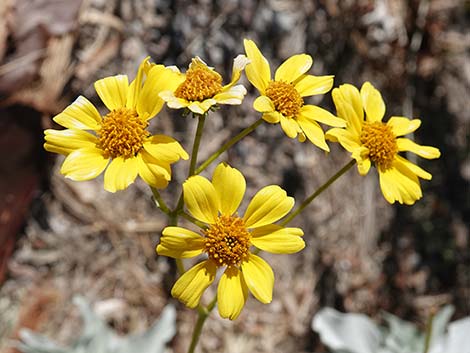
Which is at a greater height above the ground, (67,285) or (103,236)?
(103,236)

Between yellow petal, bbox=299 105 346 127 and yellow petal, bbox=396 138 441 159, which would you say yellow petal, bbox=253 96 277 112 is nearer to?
yellow petal, bbox=299 105 346 127

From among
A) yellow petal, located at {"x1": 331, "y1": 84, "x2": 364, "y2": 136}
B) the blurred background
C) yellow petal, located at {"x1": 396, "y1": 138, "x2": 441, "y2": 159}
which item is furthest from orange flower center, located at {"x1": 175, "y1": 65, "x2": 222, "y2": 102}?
the blurred background

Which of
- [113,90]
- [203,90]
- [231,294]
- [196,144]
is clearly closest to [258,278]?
[231,294]

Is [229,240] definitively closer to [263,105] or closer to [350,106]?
[263,105]

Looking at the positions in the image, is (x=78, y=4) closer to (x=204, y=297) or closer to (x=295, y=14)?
(x=295, y=14)

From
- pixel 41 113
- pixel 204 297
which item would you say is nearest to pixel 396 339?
pixel 204 297

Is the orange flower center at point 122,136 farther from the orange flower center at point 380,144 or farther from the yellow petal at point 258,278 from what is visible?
the orange flower center at point 380,144

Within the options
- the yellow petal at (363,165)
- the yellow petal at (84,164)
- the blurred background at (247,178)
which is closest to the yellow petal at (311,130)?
the yellow petal at (363,165)
